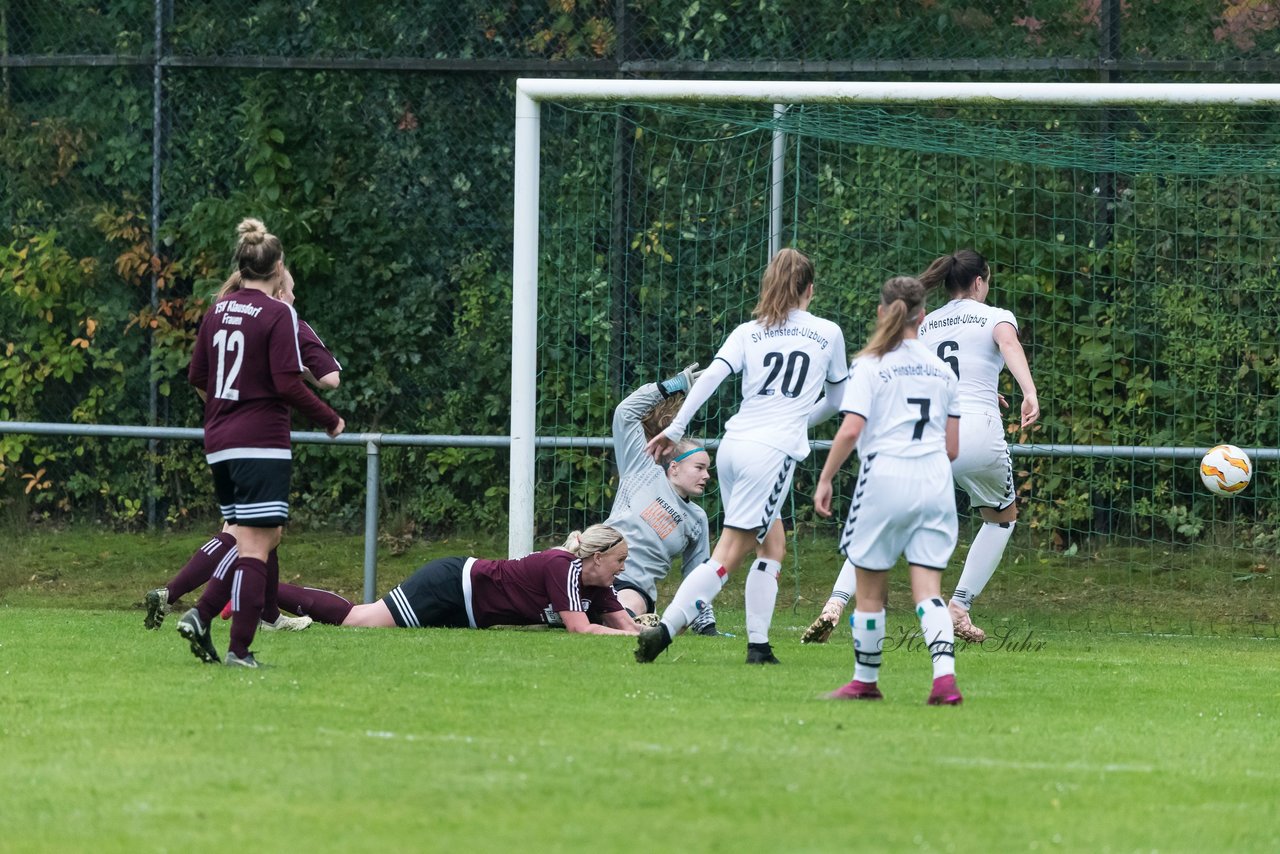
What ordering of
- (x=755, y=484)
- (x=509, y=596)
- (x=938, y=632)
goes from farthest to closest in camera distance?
1. (x=509, y=596)
2. (x=755, y=484)
3. (x=938, y=632)

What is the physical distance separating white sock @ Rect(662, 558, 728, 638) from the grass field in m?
0.20

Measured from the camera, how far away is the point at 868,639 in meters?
6.63

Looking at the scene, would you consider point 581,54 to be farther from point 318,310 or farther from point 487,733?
point 487,733

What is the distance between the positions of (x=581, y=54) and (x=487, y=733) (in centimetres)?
831

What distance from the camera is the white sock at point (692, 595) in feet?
25.5

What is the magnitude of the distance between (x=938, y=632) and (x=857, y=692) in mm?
425

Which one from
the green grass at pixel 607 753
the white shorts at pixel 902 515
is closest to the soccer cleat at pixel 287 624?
the green grass at pixel 607 753

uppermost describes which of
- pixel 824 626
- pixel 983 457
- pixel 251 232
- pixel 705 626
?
pixel 251 232

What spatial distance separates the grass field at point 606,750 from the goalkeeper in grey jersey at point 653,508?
0.92 metres

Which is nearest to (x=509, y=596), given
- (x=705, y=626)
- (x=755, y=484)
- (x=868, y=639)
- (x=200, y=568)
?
(x=705, y=626)

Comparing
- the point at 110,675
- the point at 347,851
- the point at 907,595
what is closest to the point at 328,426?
the point at 110,675

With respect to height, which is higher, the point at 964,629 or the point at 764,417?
the point at 764,417

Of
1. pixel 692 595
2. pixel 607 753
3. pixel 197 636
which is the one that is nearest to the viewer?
pixel 607 753

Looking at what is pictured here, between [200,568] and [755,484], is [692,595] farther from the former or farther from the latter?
[200,568]
